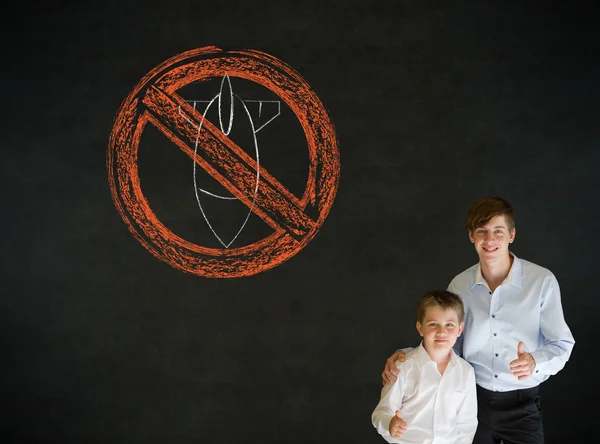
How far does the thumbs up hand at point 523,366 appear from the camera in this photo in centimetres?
184

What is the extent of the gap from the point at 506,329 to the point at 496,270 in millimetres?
213

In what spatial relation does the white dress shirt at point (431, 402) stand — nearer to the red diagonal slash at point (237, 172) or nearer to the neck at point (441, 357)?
the neck at point (441, 357)

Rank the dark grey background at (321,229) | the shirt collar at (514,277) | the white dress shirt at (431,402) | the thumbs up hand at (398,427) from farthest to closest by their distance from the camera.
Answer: the dark grey background at (321,229), the shirt collar at (514,277), the white dress shirt at (431,402), the thumbs up hand at (398,427)

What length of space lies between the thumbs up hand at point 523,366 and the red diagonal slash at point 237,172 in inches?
53.2

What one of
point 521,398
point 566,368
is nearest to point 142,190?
point 521,398

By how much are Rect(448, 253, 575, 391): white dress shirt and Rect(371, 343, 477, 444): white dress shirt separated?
0.40 ft

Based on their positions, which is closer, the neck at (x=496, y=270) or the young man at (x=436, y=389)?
the young man at (x=436, y=389)

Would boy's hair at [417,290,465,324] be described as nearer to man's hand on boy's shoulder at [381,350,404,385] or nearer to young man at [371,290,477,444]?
young man at [371,290,477,444]

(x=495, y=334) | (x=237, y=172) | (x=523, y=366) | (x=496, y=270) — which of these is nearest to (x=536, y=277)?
(x=496, y=270)

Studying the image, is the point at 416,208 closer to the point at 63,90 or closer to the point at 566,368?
the point at 566,368

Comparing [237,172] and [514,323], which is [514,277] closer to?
[514,323]

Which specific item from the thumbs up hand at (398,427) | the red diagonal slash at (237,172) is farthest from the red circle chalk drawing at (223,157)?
the thumbs up hand at (398,427)

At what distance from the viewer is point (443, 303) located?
6.40ft

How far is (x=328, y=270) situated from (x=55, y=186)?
4.96ft
